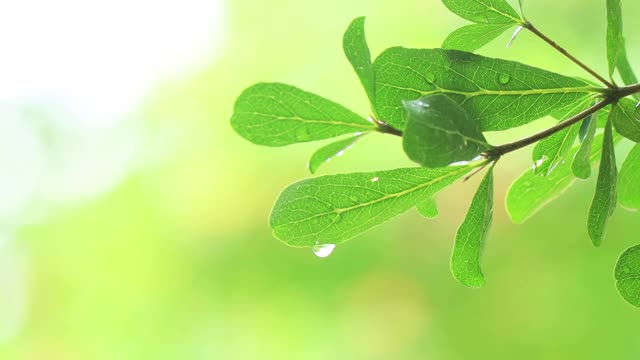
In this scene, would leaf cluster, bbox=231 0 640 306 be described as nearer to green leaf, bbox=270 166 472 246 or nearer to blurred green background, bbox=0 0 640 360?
green leaf, bbox=270 166 472 246

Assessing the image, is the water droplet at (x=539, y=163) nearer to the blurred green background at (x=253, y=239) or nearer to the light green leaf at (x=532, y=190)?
the light green leaf at (x=532, y=190)

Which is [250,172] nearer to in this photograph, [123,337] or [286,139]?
[123,337]

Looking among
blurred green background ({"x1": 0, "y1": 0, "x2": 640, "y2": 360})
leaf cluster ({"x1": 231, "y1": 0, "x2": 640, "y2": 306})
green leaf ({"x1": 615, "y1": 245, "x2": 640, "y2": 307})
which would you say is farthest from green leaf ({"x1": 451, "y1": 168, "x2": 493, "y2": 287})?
blurred green background ({"x1": 0, "y1": 0, "x2": 640, "y2": 360})

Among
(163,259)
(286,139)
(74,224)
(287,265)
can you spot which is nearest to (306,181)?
(286,139)

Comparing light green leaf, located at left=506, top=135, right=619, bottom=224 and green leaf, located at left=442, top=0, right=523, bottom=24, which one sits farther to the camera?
light green leaf, located at left=506, top=135, right=619, bottom=224

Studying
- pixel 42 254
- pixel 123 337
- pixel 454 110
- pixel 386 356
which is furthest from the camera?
pixel 42 254

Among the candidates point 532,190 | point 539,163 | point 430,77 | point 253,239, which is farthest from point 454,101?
point 253,239
